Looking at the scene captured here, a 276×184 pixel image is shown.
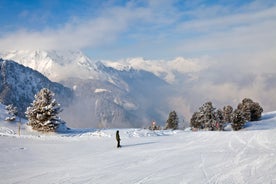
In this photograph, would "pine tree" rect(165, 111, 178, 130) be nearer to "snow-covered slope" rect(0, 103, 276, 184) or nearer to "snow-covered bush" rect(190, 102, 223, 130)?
"snow-covered bush" rect(190, 102, 223, 130)

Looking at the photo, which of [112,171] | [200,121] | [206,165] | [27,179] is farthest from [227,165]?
[200,121]

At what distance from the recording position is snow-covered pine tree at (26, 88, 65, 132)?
55812 mm

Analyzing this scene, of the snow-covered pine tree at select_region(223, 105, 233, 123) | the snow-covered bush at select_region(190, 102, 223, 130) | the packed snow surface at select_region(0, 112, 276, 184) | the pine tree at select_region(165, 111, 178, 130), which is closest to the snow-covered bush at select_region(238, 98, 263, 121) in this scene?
the snow-covered pine tree at select_region(223, 105, 233, 123)

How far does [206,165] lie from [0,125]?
153ft

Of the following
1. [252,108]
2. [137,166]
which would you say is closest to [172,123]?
[252,108]

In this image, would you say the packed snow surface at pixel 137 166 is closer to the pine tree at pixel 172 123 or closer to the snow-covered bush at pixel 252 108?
the snow-covered bush at pixel 252 108

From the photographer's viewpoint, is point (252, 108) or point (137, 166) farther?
point (252, 108)

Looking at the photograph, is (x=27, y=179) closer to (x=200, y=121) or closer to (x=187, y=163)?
(x=187, y=163)

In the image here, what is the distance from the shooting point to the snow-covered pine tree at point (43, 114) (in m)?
55.8

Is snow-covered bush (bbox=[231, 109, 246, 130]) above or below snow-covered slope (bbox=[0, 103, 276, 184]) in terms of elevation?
above

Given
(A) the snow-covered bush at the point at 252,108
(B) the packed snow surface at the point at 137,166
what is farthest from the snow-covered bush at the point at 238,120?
(B) the packed snow surface at the point at 137,166

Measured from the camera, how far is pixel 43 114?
5584cm

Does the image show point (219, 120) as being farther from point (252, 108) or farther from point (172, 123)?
point (172, 123)

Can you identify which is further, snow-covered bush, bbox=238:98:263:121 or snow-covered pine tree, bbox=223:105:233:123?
snow-covered bush, bbox=238:98:263:121
